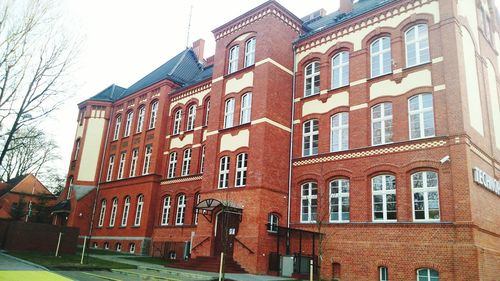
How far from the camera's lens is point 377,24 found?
19.8 metres

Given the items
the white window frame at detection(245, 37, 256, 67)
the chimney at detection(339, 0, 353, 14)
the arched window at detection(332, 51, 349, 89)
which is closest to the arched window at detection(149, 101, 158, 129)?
the white window frame at detection(245, 37, 256, 67)

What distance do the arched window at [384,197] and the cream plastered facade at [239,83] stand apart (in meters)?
8.49

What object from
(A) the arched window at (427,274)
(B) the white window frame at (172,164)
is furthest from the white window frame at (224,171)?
(A) the arched window at (427,274)

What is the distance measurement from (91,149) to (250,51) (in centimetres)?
1830

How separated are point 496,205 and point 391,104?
6050 mm

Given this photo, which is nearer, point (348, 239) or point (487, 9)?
point (348, 239)

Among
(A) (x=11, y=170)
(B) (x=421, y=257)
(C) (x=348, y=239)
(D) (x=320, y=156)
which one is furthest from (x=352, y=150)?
(A) (x=11, y=170)

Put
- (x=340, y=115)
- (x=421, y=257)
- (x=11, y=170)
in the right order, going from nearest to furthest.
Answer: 1. (x=421, y=257)
2. (x=340, y=115)
3. (x=11, y=170)

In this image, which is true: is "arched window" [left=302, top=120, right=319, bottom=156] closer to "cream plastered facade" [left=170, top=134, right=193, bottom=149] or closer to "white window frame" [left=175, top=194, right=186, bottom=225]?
"cream plastered facade" [left=170, top=134, right=193, bottom=149]

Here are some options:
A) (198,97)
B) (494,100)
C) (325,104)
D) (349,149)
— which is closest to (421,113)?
(349,149)

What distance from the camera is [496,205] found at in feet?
58.2

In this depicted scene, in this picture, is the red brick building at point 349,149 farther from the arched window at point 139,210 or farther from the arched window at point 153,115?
the arched window at point 153,115

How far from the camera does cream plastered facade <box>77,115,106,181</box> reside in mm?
34219

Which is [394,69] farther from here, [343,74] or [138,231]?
[138,231]
